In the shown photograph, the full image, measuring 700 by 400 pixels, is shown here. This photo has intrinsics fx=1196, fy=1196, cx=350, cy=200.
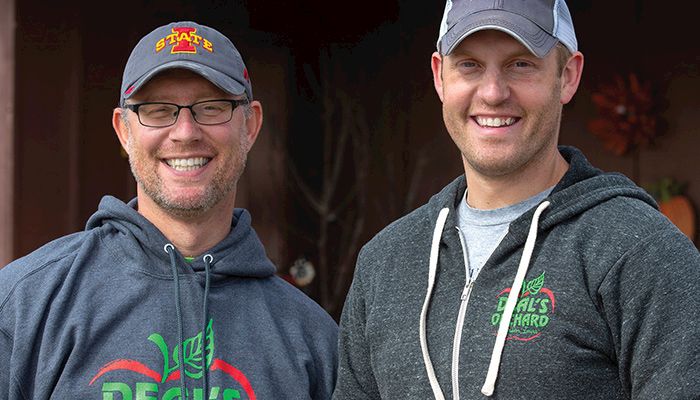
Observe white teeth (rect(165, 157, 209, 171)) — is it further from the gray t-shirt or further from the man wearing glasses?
the gray t-shirt

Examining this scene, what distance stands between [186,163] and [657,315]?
4.54 feet

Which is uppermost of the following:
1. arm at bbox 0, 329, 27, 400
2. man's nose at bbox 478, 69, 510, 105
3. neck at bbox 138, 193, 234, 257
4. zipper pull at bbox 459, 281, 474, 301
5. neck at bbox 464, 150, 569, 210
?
man's nose at bbox 478, 69, 510, 105

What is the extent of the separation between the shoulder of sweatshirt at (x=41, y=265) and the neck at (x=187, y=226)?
6.6 inches

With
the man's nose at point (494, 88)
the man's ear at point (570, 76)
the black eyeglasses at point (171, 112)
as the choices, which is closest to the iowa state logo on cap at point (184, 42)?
the black eyeglasses at point (171, 112)

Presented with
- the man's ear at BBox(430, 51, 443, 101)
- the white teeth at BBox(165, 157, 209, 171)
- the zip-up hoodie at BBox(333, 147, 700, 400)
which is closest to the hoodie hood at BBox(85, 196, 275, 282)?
the white teeth at BBox(165, 157, 209, 171)

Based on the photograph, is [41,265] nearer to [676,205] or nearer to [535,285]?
[535,285]

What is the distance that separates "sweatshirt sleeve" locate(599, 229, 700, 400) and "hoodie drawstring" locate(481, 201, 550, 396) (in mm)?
194

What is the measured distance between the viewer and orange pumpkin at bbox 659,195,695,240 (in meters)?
5.79

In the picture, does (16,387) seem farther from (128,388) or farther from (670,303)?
(670,303)

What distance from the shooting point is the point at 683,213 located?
228 inches

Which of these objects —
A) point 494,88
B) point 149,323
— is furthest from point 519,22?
point 149,323

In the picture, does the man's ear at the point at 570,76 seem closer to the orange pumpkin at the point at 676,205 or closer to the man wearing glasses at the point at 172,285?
the man wearing glasses at the point at 172,285

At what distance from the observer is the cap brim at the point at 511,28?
2.59 meters

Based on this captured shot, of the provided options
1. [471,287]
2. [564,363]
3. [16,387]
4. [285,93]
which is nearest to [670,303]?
[564,363]
